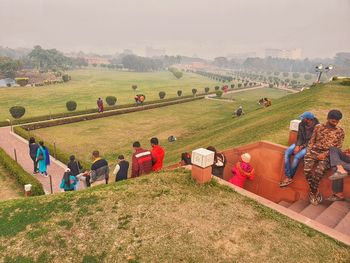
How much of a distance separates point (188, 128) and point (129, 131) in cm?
596

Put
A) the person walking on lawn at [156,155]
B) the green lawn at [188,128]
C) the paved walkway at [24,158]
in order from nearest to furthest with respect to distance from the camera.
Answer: the person walking on lawn at [156,155], the paved walkway at [24,158], the green lawn at [188,128]

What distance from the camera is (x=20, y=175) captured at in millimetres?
12617

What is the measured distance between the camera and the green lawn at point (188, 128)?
1537 cm

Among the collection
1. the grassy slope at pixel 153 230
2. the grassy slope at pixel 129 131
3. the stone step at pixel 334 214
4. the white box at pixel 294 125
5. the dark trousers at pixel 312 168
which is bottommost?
Answer: the grassy slope at pixel 129 131

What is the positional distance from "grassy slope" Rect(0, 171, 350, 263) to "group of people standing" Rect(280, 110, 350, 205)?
166 cm

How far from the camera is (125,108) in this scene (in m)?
36.8

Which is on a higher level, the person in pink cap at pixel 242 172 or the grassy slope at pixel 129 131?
the person in pink cap at pixel 242 172

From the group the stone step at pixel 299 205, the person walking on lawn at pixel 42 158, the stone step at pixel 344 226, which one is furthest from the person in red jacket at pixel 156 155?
the person walking on lawn at pixel 42 158

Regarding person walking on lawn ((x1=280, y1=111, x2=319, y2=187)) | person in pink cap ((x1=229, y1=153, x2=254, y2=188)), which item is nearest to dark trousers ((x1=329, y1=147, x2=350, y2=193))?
person walking on lawn ((x1=280, y1=111, x2=319, y2=187))

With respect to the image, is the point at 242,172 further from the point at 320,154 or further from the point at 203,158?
the point at 320,154

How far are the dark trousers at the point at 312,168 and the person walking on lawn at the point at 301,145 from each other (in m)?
0.31

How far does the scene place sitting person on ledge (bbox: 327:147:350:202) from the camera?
6.75 metres

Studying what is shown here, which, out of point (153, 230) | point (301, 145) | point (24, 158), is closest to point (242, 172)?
point (301, 145)

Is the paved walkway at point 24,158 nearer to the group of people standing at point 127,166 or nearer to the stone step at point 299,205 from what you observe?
the group of people standing at point 127,166
